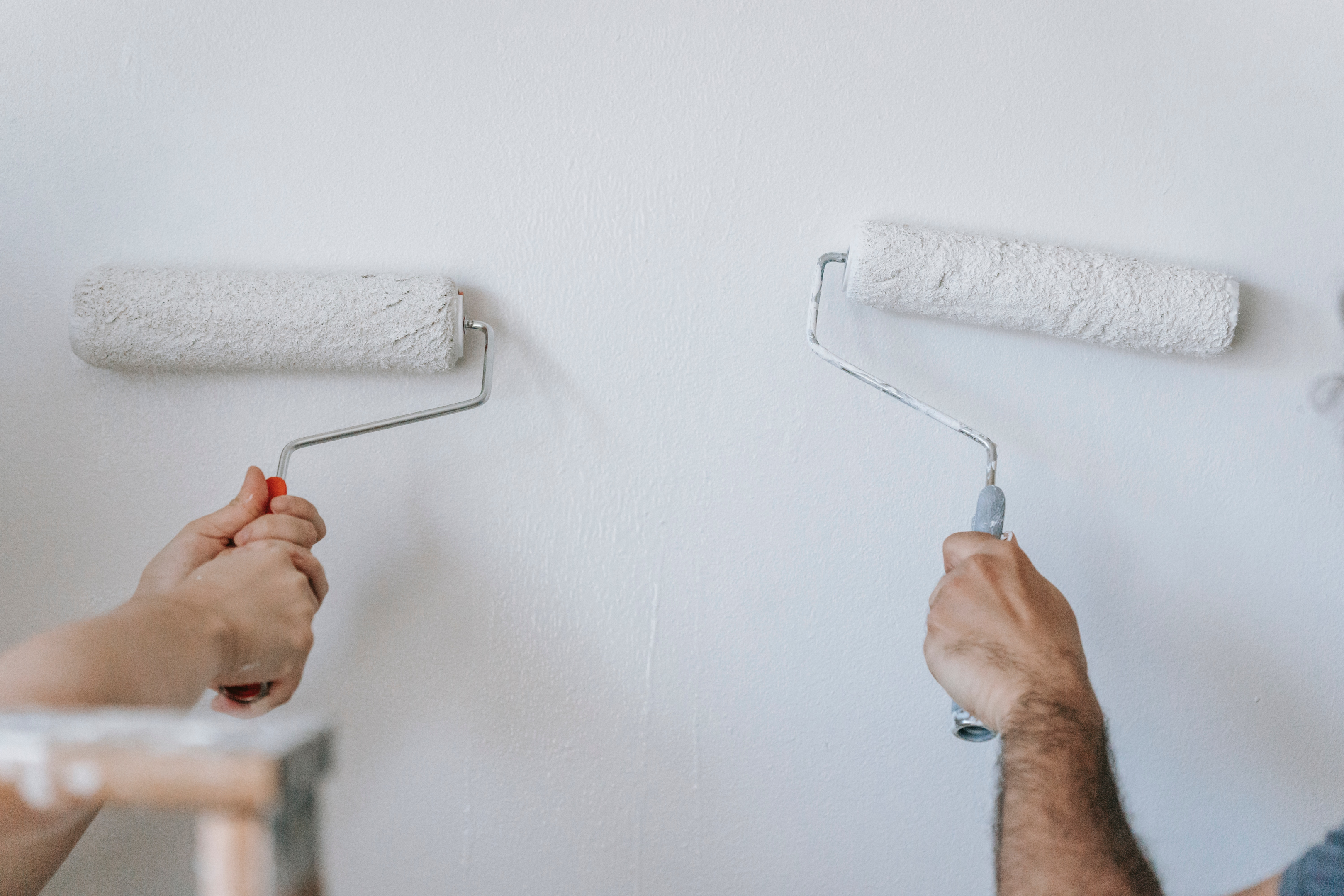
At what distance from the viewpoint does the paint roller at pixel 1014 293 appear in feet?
2.79

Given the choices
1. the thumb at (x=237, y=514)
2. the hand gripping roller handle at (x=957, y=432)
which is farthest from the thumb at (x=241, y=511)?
the hand gripping roller handle at (x=957, y=432)

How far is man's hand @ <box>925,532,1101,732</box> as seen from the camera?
0.75m

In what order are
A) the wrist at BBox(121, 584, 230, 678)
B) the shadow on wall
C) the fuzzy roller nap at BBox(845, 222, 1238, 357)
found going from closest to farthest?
1. the wrist at BBox(121, 584, 230, 678)
2. the fuzzy roller nap at BBox(845, 222, 1238, 357)
3. the shadow on wall

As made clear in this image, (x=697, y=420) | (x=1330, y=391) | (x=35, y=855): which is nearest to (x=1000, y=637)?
(x=697, y=420)

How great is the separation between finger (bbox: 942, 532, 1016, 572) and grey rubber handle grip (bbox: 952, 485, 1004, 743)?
11 millimetres

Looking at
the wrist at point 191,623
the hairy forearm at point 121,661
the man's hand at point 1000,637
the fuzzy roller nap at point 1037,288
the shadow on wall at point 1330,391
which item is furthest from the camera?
the shadow on wall at point 1330,391

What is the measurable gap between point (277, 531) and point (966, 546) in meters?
0.62

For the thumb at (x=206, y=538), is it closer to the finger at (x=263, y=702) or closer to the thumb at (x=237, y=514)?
the thumb at (x=237, y=514)

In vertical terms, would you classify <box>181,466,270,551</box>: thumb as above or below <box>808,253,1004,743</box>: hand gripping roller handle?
below

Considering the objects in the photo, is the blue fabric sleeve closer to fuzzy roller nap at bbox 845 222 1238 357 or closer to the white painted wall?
the white painted wall

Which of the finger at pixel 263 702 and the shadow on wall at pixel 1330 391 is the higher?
the shadow on wall at pixel 1330 391

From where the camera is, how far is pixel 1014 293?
862 millimetres

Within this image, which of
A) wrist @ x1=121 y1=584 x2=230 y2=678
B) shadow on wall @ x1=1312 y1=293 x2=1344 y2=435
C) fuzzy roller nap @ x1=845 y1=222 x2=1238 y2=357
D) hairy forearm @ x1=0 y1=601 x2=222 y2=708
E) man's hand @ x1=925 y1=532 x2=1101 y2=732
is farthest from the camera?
shadow on wall @ x1=1312 y1=293 x2=1344 y2=435

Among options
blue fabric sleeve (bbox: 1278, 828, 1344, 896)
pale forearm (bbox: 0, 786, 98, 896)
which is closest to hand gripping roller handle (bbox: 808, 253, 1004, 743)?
blue fabric sleeve (bbox: 1278, 828, 1344, 896)
